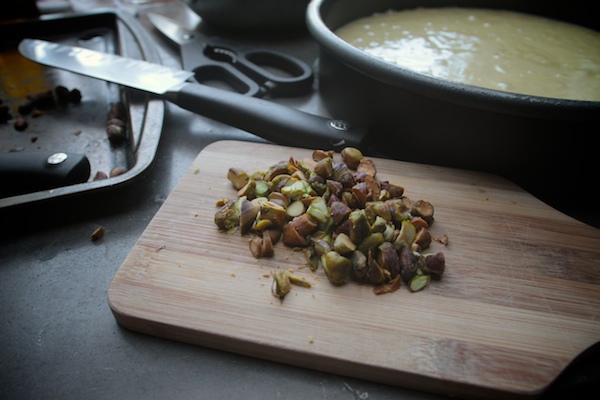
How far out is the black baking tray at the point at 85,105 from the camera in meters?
0.98

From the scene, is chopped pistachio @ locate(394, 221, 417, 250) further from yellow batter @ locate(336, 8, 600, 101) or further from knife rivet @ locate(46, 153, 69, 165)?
knife rivet @ locate(46, 153, 69, 165)

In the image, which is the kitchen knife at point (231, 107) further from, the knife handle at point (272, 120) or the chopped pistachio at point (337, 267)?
the chopped pistachio at point (337, 267)

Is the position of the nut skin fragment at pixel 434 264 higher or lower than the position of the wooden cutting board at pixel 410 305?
higher

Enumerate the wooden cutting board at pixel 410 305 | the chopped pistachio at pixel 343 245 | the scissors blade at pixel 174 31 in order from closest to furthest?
the wooden cutting board at pixel 410 305
the chopped pistachio at pixel 343 245
the scissors blade at pixel 174 31

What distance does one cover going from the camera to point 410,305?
0.67 metres

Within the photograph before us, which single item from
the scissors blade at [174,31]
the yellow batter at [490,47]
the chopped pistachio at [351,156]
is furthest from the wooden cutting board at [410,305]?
the scissors blade at [174,31]

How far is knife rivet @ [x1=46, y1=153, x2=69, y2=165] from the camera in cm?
86

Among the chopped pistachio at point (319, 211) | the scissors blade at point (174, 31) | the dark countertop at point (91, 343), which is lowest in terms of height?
the dark countertop at point (91, 343)

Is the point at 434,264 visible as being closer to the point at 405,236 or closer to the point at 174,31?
the point at 405,236

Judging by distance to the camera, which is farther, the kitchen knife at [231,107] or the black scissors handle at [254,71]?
the black scissors handle at [254,71]

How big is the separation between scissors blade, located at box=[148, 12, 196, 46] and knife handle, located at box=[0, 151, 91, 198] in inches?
26.3

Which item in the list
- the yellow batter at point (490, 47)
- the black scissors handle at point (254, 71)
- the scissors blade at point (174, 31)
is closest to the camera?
the yellow batter at point (490, 47)

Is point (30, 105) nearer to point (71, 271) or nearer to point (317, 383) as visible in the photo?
point (71, 271)

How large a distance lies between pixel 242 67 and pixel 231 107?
32cm
